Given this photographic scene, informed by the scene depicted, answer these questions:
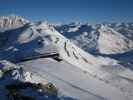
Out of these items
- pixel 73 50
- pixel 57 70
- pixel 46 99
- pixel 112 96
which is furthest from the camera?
pixel 73 50

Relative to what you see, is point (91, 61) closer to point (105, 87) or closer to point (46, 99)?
point (105, 87)

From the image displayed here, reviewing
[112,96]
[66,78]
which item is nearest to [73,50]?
[66,78]

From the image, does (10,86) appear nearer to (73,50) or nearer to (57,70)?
(57,70)

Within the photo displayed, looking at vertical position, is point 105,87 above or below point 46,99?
below

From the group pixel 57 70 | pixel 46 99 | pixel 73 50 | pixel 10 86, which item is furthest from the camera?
pixel 73 50

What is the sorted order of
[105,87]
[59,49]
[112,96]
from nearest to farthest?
[112,96] < [105,87] < [59,49]

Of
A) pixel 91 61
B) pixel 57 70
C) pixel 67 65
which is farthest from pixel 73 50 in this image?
pixel 57 70

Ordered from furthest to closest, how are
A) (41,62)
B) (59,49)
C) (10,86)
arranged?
(59,49) → (41,62) → (10,86)

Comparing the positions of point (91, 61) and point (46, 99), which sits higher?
point (46, 99)

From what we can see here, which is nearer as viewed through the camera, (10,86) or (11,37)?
(10,86)
